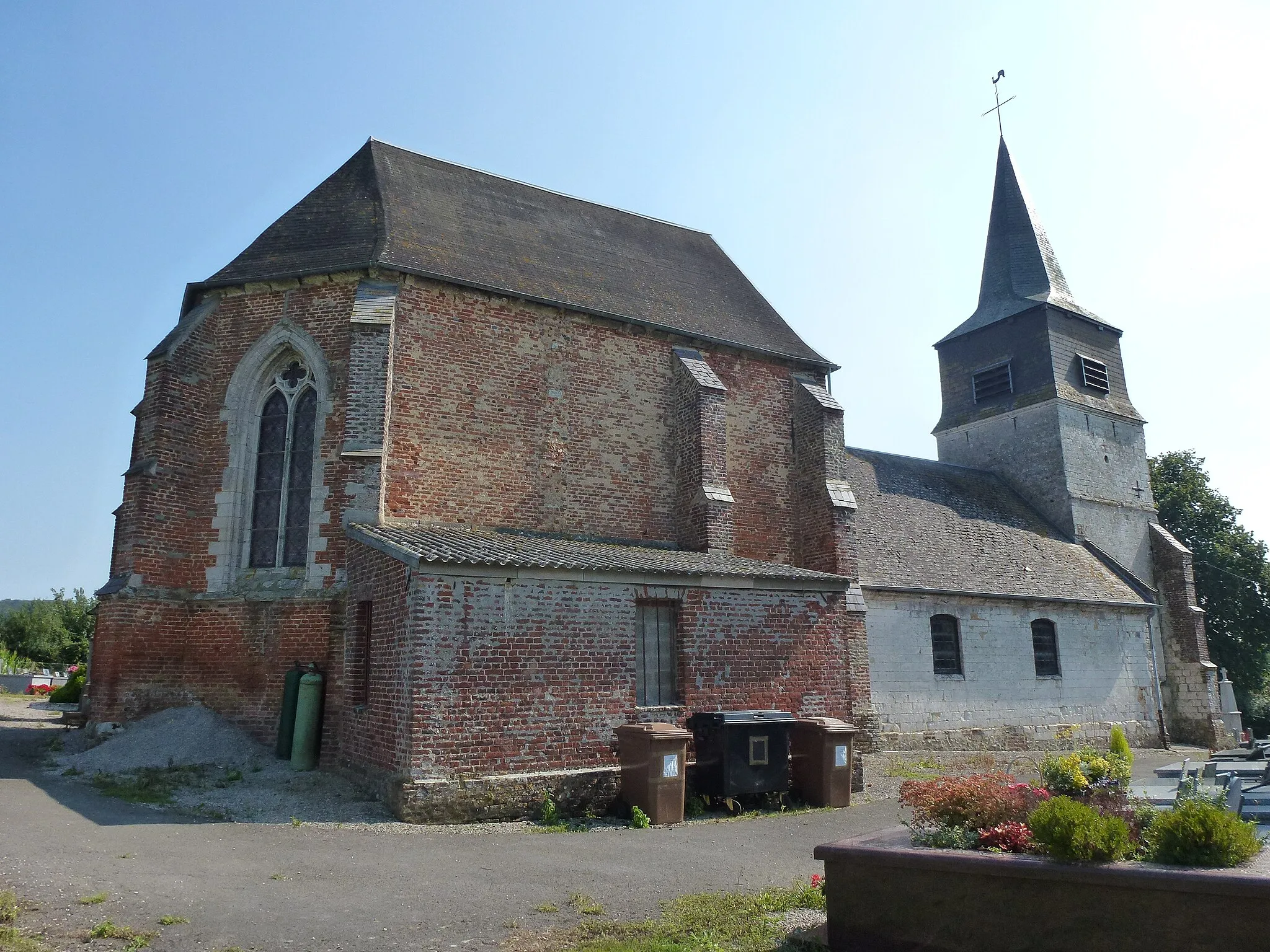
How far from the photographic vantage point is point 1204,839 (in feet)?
15.6

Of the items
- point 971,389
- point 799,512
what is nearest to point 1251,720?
point 971,389

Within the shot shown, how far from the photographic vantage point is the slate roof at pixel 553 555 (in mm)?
10789

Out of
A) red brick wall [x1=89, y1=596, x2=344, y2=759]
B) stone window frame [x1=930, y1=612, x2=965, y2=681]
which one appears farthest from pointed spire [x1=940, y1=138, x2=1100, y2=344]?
red brick wall [x1=89, y1=596, x2=344, y2=759]

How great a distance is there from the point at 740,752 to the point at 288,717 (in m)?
6.54

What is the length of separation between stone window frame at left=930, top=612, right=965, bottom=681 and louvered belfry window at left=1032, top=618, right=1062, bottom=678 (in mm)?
2702

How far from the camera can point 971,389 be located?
28.8 m

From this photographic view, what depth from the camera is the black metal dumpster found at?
11094mm

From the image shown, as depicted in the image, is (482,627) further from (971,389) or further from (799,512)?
(971,389)

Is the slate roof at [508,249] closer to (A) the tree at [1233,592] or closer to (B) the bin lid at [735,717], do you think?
(B) the bin lid at [735,717]

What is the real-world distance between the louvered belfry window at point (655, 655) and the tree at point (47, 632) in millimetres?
48477

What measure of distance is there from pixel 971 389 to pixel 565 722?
22361 millimetres

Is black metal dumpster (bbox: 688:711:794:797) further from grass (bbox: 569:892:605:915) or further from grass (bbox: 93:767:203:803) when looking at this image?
grass (bbox: 93:767:203:803)

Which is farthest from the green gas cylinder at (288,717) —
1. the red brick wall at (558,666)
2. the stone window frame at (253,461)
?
the red brick wall at (558,666)

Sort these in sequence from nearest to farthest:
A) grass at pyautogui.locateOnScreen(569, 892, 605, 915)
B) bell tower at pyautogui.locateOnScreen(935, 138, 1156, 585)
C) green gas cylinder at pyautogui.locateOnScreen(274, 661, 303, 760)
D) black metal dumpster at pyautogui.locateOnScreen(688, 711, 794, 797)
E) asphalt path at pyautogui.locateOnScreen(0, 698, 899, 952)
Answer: asphalt path at pyautogui.locateOnScreen(0, 698, 899, 952) < grass at pyautogui.locateOnScreen(569, 892, 605, 915) < black metal dumpster at pyautogui.locateOnScreen(688, 711, 794, 797) < green gas cylinder at pyautogui.locateOnScreen(274, 661, 303, 760) < bell tower at pyautogui.locateOnScreen(935, 138, 1156, 585)
